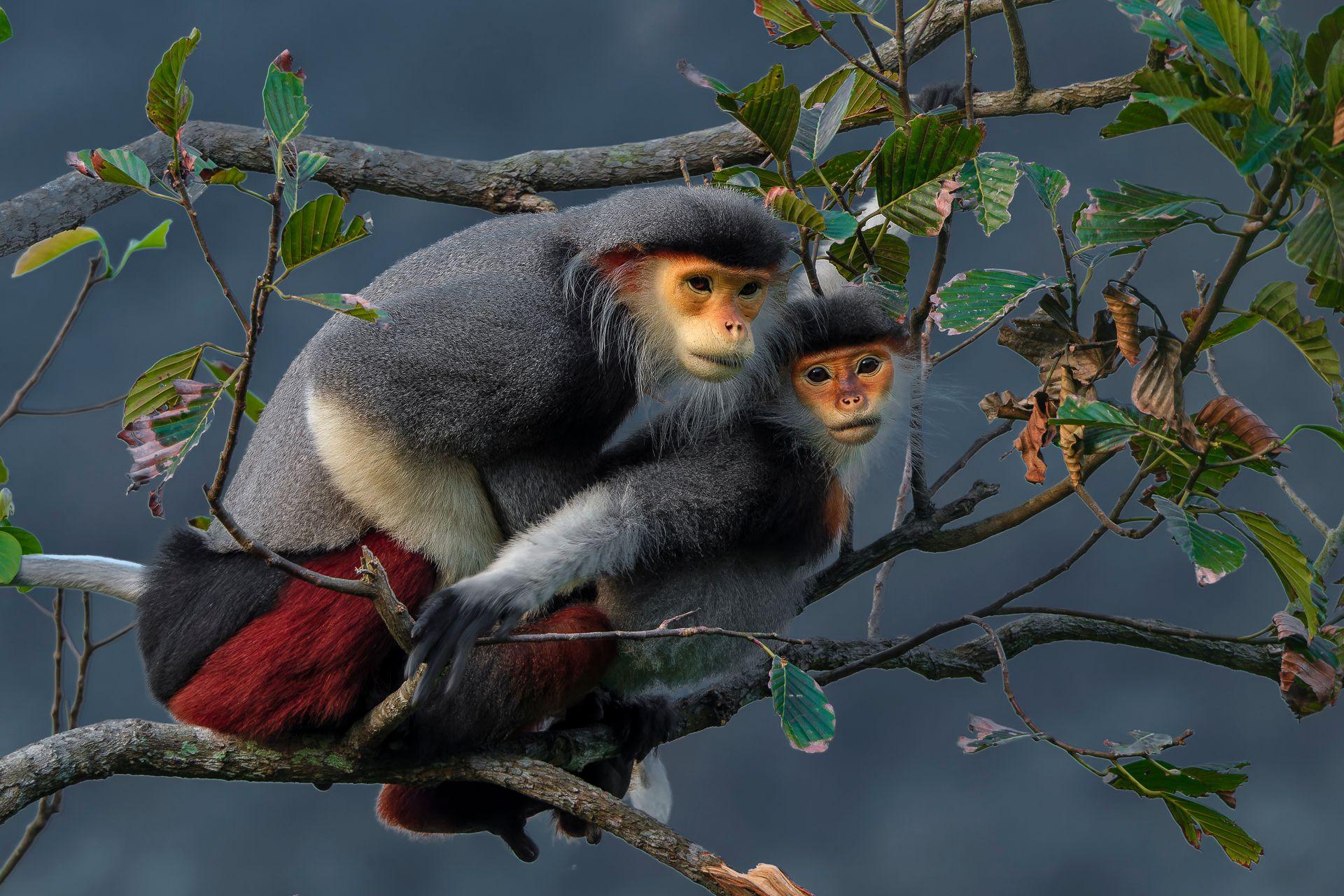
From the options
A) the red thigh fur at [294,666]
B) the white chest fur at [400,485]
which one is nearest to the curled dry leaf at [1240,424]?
the white chest fur at [400,485]

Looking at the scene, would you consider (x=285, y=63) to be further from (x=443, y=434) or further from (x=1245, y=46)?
(x=1245, y=46)

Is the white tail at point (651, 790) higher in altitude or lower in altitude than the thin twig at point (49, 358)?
lower

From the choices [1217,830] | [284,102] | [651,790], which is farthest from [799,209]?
[651,790]

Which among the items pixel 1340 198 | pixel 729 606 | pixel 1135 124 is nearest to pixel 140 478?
pixel 729 606

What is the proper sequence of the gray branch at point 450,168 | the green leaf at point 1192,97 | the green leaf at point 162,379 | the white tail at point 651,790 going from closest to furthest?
the green leaf at point 1192,97 < the green leaf at point 162,379 < the white tail at point 651,790 < the gray branch at point 450,168

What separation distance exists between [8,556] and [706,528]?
1.35m

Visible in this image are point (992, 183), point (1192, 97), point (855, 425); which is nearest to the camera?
point (1192, 97)

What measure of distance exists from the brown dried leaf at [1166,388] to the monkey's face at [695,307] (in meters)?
0.74

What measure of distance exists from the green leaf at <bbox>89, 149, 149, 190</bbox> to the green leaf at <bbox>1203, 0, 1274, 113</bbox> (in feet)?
4.88

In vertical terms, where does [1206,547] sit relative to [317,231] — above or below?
below

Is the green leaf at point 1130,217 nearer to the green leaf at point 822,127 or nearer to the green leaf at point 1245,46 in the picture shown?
the green leaf at point 1245,46

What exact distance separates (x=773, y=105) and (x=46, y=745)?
1.70m

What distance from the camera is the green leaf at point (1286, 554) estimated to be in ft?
6.82

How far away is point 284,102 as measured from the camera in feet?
5.05
